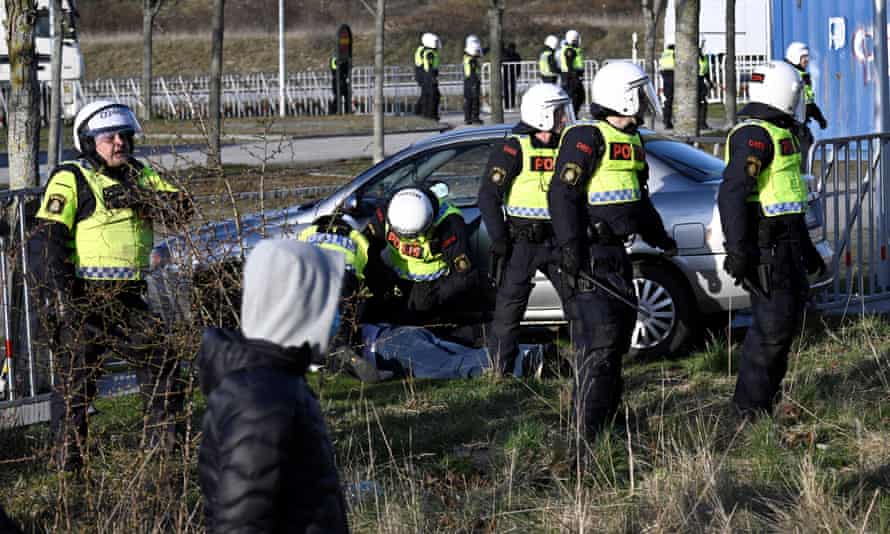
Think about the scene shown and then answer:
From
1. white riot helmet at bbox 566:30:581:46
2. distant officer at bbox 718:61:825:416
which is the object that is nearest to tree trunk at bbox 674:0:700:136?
distant officer at bbox 718:61:825:416

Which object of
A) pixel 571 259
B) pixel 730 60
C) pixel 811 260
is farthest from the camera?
pixel 730 60

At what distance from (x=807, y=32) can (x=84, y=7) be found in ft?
152

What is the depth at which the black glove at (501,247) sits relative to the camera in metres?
7.86

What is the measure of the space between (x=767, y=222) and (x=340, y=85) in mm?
26047

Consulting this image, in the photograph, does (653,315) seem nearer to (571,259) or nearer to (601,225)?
(601,225)

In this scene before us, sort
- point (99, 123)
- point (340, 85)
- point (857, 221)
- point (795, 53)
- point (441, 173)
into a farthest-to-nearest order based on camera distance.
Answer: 1. point (340, 85)
2. point (795, 53)
3. point (857, 221)
4. point (441, 173)
5. point (99, 123)

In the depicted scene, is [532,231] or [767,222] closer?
[767,222]

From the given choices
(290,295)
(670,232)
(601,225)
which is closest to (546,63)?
(670,232)

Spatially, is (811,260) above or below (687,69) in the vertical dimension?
below

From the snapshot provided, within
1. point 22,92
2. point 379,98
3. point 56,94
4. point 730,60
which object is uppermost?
point 730,60

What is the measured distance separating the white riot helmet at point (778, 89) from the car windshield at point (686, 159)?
192 cm

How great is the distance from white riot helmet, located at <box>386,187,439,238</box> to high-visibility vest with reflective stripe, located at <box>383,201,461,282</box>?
86 millimetres

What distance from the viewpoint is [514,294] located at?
7.88 metres

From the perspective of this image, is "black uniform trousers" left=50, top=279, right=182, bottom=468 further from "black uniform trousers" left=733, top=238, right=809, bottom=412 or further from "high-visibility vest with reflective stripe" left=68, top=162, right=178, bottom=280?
"black uniform trousers" left=733, top=238, right=809, bottom=412
